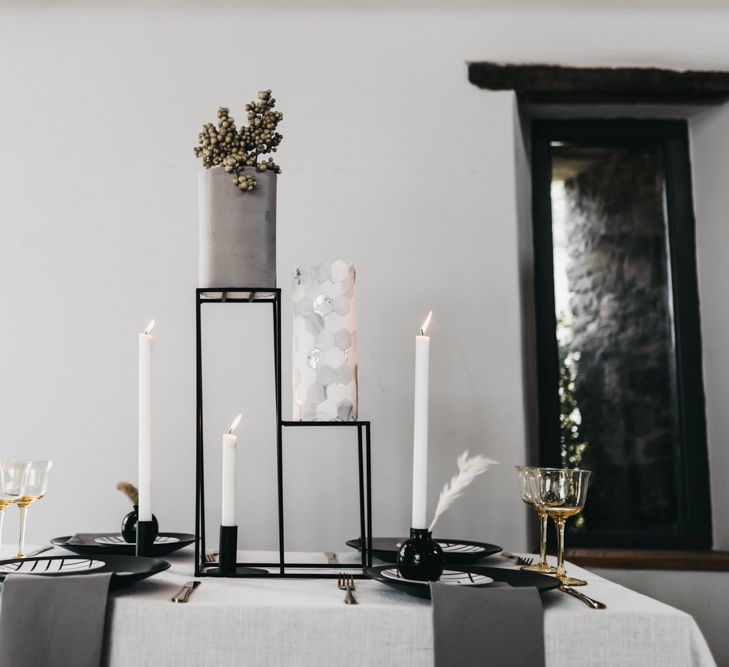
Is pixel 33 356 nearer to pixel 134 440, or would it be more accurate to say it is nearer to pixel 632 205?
pixel 134 440

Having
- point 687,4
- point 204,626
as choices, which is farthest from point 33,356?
point 687,4

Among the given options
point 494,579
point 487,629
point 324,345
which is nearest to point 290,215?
point 324,345

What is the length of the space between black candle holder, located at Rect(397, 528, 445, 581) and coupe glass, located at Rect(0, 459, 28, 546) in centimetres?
62

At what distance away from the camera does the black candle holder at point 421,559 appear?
0.99 m

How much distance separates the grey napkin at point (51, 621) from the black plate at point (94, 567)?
0.04 meters

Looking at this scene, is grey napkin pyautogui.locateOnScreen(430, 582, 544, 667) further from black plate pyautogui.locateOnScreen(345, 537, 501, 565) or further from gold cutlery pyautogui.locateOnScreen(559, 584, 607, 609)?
black plate pyautogui.locateOnScreen(345, 537, 501, 565)

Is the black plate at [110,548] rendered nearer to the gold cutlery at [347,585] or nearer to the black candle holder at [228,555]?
the black candle holder at [228,555]

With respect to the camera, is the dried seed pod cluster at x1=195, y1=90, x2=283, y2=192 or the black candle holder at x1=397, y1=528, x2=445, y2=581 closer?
the black candle holder at x1=397, y1=528, x2=445, y2=581

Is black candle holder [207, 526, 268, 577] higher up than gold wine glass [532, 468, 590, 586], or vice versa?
gold wine glass [532, 468, 590, 586]

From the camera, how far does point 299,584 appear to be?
108 cm

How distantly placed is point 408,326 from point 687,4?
114 centimetres

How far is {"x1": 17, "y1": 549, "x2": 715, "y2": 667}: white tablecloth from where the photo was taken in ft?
2.97

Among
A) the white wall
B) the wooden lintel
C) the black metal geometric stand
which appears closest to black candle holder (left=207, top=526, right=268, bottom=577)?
the black metal geometric stand

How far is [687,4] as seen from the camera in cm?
195
